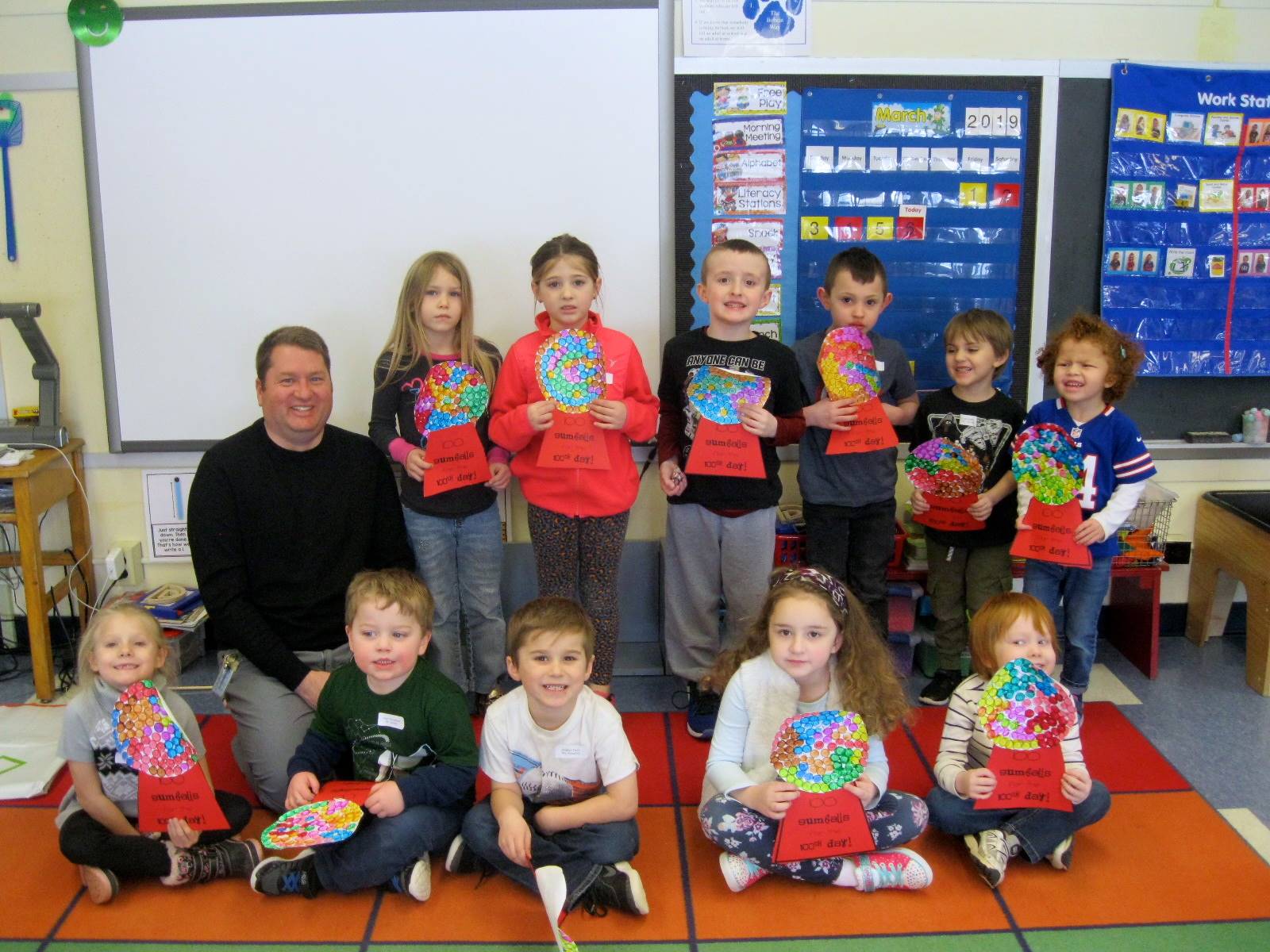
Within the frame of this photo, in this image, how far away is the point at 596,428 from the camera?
9.75ft

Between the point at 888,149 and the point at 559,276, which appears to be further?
the point at 888,149

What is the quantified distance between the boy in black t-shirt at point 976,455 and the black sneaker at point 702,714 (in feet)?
2.40

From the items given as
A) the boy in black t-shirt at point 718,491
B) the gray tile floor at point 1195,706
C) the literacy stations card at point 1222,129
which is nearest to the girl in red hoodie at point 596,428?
the boy in black t-shirt at point 718,491

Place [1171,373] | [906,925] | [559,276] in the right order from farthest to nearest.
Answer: [1171,373]
[559,276]
[906,925]

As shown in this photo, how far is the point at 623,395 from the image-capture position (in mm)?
3088

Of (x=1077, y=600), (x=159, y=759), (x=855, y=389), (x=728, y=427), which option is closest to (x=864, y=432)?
(x=855, y=389)

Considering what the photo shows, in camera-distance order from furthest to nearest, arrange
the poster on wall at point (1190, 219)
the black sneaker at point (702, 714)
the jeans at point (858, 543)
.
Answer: the poster on wall at point (1190, 219) → the jeans at point (858, 543) → the black sneaker at point (702, 714)

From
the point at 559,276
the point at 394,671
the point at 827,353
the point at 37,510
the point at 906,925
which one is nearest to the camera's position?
the point at 906,925

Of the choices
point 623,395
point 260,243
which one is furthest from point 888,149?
point 260,243

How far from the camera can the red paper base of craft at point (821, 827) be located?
2.27 metres

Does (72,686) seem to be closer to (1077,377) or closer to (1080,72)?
(1077,377)

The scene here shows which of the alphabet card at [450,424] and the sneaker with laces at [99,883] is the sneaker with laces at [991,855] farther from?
the sneaker with laces at [99,883]

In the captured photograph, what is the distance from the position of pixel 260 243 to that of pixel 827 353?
190cm

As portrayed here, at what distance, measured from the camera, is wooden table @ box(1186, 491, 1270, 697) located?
3402 mm
